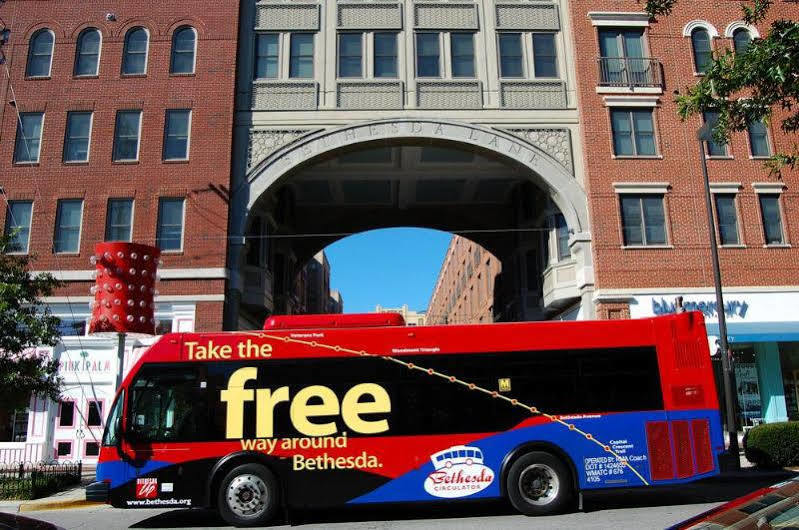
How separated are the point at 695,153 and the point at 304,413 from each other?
17250mm

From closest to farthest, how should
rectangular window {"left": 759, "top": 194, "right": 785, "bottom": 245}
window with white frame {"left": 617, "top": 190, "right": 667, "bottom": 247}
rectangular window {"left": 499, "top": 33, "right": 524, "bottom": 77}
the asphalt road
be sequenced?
1. the asphalt road
2. window with white frame {"left": 617, "top": 190, "right": 667, "bottom": 247}
3. rectangular window {"left": 759, "top": 194, "right": 785, "bottom": 245}
4. rectangular window {"left": 499, "top": 33, "right": 524, "bottom": 77}

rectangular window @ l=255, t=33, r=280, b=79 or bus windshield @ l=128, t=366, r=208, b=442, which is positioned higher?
rectangular window @ l=255, t=33, r=280, b=79

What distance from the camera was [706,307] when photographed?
19875 mm

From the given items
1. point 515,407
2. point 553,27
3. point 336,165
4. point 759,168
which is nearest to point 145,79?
point 336,165

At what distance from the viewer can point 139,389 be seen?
32.7ft

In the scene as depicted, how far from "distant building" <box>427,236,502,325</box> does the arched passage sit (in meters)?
4.85

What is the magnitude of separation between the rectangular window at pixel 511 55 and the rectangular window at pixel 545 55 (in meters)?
0.52

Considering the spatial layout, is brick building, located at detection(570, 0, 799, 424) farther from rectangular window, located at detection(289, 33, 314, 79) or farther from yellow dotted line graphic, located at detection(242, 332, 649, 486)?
yellow dotted line graphic, located at detection(242, 332, 649, 486)

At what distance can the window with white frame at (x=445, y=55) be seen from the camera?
70.8 feet

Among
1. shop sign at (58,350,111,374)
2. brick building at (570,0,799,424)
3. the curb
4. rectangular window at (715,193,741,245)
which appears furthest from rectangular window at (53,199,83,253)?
rectangular window at (715,193,741,245)

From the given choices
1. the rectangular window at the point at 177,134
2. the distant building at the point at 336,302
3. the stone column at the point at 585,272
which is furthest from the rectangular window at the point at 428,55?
the distant building at the point at 336,302

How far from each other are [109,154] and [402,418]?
15.8 metres

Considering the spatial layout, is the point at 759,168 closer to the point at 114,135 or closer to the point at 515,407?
the point at 515,407

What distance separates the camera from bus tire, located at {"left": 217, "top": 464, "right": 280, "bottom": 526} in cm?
957
